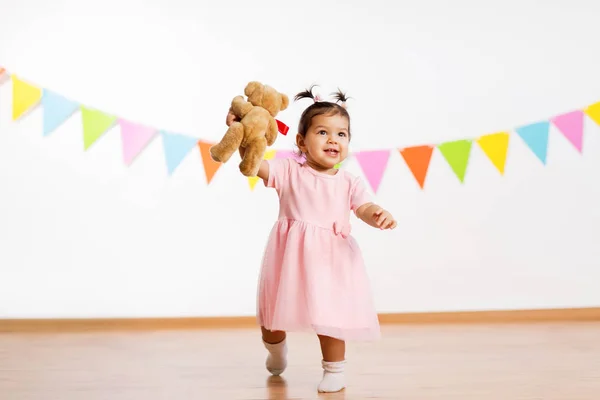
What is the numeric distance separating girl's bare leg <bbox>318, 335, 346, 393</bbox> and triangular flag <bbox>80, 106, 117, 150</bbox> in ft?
5.08

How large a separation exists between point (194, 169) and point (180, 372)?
119 centimetres

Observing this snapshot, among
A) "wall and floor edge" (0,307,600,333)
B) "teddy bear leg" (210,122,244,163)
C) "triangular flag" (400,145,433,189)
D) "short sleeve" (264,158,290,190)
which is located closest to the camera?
"teddy bear leg" (210,122,244,163)

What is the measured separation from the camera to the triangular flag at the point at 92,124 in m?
2.67

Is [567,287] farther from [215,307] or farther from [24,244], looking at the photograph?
[24,244]

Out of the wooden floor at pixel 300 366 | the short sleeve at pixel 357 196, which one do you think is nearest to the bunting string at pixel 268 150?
the wooden floor at pixel 300 366

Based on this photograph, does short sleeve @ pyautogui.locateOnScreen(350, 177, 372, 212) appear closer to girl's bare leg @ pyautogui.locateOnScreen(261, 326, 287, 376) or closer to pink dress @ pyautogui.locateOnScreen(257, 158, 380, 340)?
pink dress @ pyautogui.locateOnScreen(257, 158, 380, 340)

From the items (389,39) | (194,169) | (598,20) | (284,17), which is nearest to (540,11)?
(598,20)

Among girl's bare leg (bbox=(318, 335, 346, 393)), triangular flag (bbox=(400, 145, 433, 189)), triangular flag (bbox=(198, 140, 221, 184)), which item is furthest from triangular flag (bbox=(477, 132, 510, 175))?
girl's bare leg (bbox=(318, 335, 346, 393))

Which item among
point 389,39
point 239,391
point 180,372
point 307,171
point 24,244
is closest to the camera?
point 239,391

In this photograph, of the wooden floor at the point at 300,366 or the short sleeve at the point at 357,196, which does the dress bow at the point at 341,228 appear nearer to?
the short sleeve at the point at 357,196

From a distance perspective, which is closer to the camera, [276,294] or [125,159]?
[276,294]

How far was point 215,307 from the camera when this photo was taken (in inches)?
107

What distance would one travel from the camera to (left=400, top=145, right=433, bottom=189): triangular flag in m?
2.74

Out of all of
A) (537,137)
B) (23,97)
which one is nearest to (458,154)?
(537,137)
